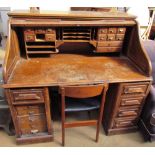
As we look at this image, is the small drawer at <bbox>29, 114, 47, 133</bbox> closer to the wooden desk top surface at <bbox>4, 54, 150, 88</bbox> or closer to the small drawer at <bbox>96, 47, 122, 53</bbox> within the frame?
the wooden desk top surface at <bbox>4, 54, 150, 88</bbox>

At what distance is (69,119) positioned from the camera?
5.83 feet

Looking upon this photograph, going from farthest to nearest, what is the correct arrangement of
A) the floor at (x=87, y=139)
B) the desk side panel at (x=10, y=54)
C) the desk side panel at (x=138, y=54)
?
the floor at (x=87, y=139)
the desk side panel at (x=138, y=54)
the desk side panel at (x=10, y=54)

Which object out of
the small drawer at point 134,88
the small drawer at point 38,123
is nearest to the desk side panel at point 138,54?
the small drawer at point 134,88

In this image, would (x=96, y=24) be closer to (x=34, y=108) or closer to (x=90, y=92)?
(x=90, y=92)

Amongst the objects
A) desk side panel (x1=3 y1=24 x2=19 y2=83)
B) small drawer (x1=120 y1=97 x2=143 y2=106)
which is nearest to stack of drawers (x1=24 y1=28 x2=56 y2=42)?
desk side panel (x1=3 y1=24 x2=19 y2=83)

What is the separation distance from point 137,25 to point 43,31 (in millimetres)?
800

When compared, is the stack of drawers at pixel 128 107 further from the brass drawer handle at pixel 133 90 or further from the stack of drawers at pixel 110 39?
the stack of drawers at pixel 110 39

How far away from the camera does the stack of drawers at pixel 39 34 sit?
1.30 m

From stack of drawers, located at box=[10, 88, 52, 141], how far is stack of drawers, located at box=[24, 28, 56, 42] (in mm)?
455

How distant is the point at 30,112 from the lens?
1.31 metres

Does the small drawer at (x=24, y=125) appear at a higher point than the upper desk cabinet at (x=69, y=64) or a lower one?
lower

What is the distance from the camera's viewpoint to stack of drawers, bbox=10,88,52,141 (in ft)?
3.83

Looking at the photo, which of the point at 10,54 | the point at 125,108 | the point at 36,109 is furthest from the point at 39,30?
the point at 125,108

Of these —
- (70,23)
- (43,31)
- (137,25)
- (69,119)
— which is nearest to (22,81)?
(43,31)
